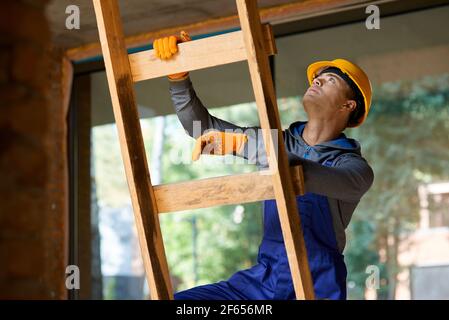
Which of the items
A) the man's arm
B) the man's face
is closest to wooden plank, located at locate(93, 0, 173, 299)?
the man's arm

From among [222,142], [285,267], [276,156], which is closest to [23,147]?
[276,156]

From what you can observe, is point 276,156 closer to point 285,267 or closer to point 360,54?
point 285,267

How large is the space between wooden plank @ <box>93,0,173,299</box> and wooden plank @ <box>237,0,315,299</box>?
0.27 metres

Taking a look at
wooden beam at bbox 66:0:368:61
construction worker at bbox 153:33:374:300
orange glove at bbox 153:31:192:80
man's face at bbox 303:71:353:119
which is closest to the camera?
orange glove at bbox 153:31:192:80

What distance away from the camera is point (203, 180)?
56.6 inches

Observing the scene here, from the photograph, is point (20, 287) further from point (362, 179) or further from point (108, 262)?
point (108, 262)

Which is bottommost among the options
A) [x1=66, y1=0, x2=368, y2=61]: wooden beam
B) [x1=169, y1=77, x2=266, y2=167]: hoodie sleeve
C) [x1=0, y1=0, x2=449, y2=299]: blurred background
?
[x1=169, y1=77, x2=266, y2=167]: hoodie sleeve

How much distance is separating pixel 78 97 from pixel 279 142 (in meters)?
3.08

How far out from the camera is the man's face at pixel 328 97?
1965 mm

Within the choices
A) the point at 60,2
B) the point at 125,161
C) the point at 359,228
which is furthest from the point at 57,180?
the point at 125,161

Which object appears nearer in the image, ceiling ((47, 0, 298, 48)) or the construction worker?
the construction worker

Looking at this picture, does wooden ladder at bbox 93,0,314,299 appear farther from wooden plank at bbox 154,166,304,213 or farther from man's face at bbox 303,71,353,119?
man's face at bbox 303,71,353,119

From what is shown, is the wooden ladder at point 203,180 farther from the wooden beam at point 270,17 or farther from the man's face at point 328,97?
the wooden beam at point 270,17

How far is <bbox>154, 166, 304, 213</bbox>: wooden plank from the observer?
1.41 meters
